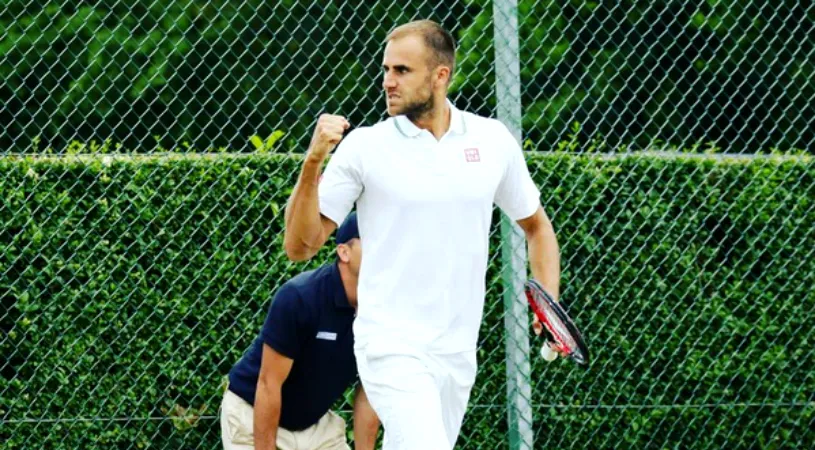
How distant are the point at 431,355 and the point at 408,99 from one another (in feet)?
2.39

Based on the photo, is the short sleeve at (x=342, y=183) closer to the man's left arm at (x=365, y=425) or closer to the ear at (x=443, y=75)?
the ear at (x=443, y=75)

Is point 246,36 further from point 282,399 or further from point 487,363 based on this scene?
point 282,399

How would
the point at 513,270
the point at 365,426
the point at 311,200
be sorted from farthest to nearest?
the point at 513,270 < the point at 365,426 < the point at 311,200

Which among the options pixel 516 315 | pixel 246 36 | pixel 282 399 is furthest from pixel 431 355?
pixel 246 36

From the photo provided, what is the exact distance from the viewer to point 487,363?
5.74m

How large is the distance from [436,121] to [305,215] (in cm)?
54

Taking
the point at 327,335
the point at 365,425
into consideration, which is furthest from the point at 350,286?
the point at 365,425

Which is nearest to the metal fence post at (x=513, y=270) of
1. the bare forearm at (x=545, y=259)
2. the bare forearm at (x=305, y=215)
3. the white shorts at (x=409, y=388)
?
the bare forearm at (x=545, y=259)

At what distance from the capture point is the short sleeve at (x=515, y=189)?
172 inches

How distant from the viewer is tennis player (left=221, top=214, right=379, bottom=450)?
4.52 meters

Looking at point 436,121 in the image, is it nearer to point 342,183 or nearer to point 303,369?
point 342,183

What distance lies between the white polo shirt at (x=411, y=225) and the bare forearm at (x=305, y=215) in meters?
0.12

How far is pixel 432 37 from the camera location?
420 centimetres

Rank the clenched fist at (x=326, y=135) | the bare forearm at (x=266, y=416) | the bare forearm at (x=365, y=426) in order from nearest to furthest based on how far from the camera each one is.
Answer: the clenched fist at (x=326, y=135) → the bare forearm at (x=266, y=416) → the bare forearm at (x=365, y=426)
